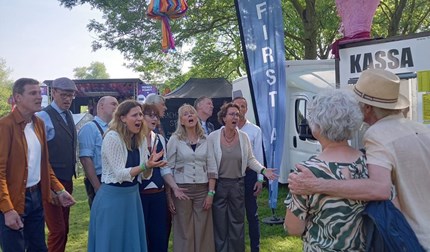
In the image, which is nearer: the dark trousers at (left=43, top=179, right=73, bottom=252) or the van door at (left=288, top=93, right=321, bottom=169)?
the dark trousers at (left=43, top=179, right=73, bottom=252)

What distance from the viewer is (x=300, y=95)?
8.59 meters

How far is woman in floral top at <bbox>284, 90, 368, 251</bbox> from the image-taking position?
1816 mm

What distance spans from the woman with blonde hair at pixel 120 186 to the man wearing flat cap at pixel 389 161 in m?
1.95

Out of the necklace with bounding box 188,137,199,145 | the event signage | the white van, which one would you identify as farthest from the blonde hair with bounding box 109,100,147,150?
the white van

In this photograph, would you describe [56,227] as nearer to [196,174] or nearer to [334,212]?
[196,174]

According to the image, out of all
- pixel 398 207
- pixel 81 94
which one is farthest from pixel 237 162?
pixel 81 94

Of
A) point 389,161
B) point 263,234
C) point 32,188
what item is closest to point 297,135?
point 263,234

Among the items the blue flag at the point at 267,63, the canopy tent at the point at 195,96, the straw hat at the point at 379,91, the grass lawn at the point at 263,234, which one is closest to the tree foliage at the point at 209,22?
the canopy tent at the point at 195,96

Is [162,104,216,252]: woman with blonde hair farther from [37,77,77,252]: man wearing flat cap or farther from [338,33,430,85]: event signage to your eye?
[338,33,430,85]: event signage

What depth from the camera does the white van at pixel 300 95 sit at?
826 centimetres

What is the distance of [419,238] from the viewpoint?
193 centimetres

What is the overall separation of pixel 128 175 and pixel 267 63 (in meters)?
2.53

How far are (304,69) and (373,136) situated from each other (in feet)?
23.5

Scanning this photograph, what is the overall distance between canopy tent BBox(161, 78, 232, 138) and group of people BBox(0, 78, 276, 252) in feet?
20.2
